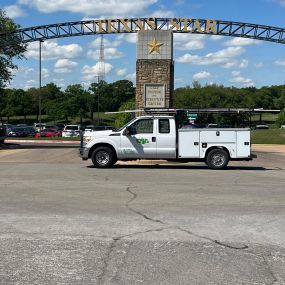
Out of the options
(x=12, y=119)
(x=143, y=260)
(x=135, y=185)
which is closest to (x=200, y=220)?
(x=143, y=260)

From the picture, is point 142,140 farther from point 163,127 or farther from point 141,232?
point 141,232

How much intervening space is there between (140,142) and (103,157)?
58.0 inches

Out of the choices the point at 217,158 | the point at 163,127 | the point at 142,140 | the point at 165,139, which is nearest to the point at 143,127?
the point at 142,140

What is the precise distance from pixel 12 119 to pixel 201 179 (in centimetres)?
11629

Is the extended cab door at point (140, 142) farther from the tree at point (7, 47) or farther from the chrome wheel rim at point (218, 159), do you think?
the tree at point (7, 47)

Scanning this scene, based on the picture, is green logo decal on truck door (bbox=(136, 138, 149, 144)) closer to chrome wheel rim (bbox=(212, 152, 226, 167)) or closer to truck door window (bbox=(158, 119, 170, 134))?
truck door window (bbox=(158, 119, 170, 134))

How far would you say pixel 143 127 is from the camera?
60.6 ft

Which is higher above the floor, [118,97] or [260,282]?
[118,97]

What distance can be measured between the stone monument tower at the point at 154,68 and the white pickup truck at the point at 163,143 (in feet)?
26.0

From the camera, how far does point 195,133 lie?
18.5 meters

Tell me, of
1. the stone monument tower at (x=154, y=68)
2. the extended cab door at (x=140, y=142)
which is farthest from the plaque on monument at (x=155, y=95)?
the extended cab door at (x=140, y=142)

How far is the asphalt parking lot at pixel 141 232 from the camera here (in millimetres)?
5316

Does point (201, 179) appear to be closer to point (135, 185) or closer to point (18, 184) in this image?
point (135, 185)

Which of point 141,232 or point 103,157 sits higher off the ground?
point 103,157
